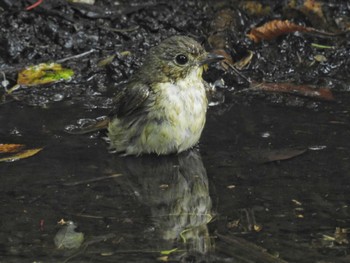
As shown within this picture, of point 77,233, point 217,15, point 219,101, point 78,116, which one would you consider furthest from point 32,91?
point 77,233

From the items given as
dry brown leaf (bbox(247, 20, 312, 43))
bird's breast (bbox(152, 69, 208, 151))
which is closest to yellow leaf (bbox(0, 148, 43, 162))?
bird's breast (bbox(152, 69, 208, 151))

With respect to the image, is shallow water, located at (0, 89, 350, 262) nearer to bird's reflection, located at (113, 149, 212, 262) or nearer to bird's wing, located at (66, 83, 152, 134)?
bird's reflection, located at (113, 149, 212, 262)

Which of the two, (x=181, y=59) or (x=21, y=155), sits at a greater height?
(x=181, y=59)

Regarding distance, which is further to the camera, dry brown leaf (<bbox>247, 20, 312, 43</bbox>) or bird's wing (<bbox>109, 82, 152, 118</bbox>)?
dry brown leaf (<bbox>247, 20, 312, 43</bbox>)

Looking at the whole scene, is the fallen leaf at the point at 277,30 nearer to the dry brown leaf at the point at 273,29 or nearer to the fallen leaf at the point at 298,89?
the dry brown leaf at the point at 273,29

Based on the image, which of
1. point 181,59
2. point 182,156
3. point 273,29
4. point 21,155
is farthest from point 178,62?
point 273,29

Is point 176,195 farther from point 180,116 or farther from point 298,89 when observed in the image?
point 298,89

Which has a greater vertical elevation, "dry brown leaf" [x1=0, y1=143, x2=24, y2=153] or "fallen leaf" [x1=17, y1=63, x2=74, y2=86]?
"fallen leaf" [x1=17, y1=63, x2=74, y2=86]

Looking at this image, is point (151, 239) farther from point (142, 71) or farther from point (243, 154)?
point (142, 71)
